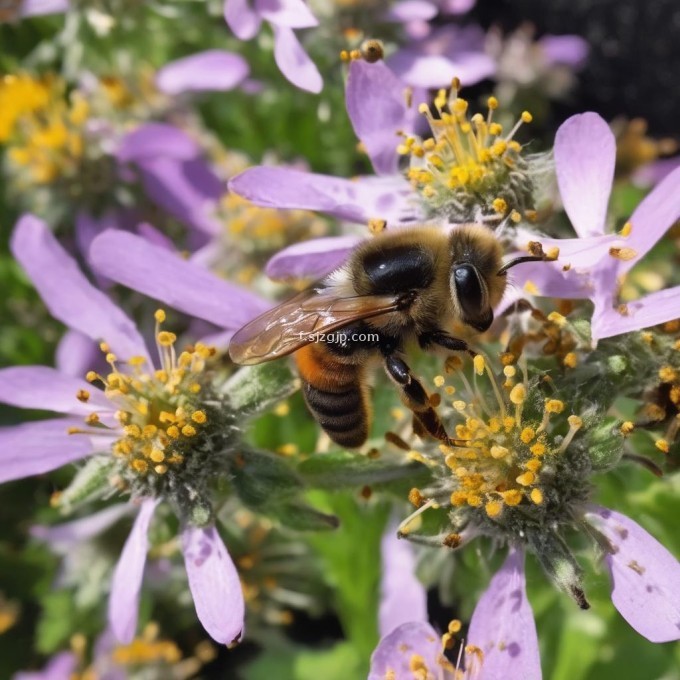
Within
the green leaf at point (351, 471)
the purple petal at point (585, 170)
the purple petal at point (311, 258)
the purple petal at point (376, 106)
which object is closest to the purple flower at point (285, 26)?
the purple petal at point (376, 106)

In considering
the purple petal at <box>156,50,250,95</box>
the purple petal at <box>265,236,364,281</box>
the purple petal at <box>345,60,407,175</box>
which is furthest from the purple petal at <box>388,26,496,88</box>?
the purple petal at <box>265,236,364,281</box>

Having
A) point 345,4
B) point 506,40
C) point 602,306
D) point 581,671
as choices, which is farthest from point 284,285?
point 506,40

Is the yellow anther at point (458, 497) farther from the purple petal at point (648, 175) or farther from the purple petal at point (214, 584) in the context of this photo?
the purple petal at point (648, 175)

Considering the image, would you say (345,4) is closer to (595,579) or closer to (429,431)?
(429,431)

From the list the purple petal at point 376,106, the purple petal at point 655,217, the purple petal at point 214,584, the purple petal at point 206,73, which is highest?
the purple petal at point 206,73

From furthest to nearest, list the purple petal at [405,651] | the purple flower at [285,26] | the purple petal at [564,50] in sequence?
the purple petal at [564,50]
the purple flower at [285,26]
the purple petal at [405,651]

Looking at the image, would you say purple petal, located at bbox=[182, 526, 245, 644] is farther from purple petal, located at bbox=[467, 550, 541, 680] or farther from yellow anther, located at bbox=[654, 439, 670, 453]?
yellow anther, located at bbox=[654, 439, 670, 453]
